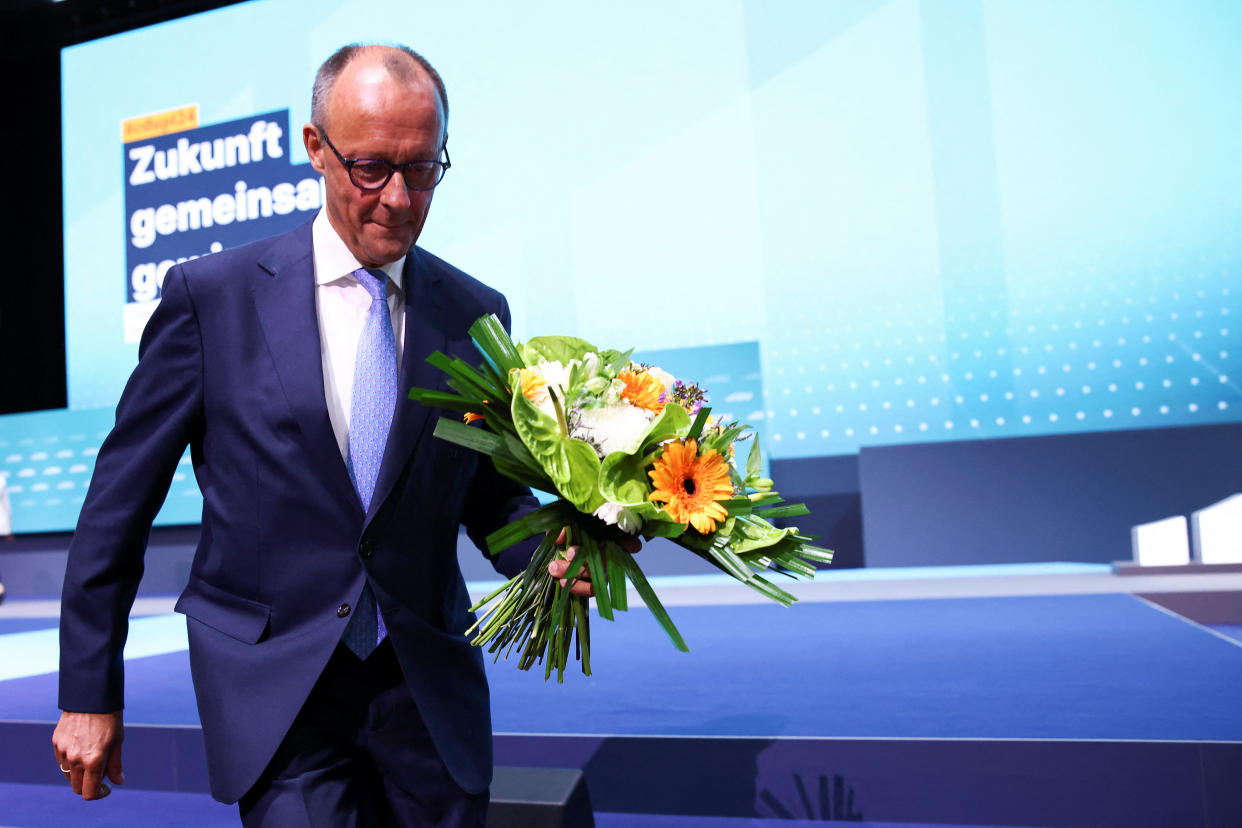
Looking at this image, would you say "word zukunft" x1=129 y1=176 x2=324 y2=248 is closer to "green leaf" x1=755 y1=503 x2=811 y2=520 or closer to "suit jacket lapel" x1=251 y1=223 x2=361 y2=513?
"suit jacket lapel" x1=251 y1=223 x2=361 y2=513

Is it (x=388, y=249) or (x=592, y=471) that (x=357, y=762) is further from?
(x=388, y=249)

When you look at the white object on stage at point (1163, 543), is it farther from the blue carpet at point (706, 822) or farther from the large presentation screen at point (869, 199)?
the blue carpet at point (706, 822)

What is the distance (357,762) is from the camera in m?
1.17

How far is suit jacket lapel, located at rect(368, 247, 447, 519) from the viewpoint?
1120 millimetres

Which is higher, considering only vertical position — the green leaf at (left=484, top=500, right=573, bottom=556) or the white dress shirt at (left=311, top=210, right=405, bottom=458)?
the white dress shirt at (left=311, top=210, right=405, bottom=458)

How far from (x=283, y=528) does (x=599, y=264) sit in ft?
14.5

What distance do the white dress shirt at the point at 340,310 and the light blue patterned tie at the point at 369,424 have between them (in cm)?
2

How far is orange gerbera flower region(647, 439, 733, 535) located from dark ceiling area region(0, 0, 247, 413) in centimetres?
778

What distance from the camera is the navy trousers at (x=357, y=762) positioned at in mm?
1093

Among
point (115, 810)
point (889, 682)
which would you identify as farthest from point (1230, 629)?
point (115, 810)

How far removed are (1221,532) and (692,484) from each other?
4.37 meters

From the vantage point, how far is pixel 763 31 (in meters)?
5.32

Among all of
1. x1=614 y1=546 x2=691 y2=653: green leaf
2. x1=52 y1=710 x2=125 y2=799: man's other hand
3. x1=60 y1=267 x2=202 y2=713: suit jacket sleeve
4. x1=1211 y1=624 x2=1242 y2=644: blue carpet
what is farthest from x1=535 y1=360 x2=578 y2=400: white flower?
x1=1211 y1=624 x2=1242 y2=644: blue carpet

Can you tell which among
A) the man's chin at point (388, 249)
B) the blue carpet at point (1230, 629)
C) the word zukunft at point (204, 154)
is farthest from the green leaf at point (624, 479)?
the word zukunft at point (204, 154)
